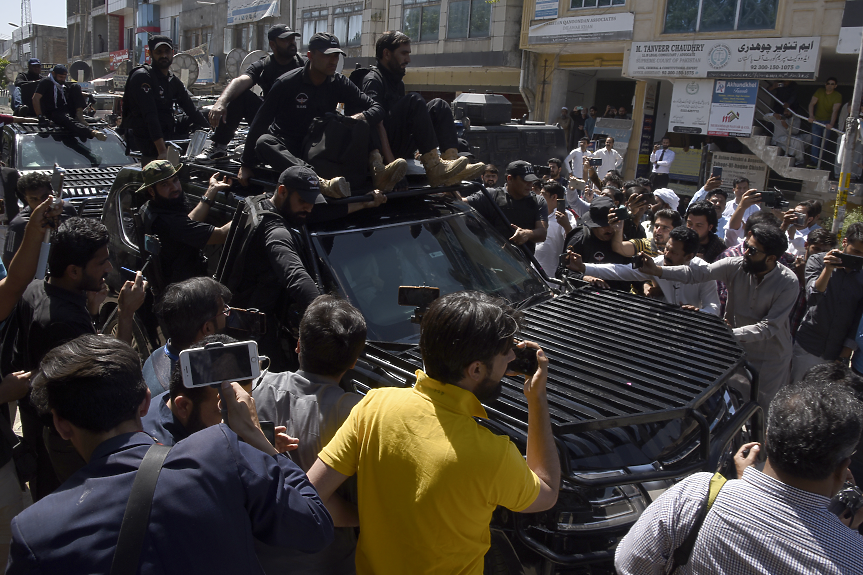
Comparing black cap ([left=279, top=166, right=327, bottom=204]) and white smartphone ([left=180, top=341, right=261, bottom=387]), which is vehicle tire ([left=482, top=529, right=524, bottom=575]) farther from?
black cap ([left=279, top=166, right=327, bottom=204])

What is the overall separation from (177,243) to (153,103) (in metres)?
3.54

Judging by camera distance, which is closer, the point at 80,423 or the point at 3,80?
the point at 80,423

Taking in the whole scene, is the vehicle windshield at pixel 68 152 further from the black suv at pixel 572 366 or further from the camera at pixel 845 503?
the camera at pixel 845 503

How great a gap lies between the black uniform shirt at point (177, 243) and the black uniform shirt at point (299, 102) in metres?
0.89

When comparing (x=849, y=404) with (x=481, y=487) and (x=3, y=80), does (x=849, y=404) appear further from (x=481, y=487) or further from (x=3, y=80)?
(x=3, y=80)

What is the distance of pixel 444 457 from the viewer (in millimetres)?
1840

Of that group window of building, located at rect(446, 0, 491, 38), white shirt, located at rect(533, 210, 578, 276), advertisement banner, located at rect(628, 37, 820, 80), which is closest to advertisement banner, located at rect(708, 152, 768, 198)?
advertisement banner, located at rect(628, 37, 820, 80)

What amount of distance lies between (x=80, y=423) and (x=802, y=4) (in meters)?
17.5

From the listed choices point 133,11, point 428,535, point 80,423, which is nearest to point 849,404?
point 428,535

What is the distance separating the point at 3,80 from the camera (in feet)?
130

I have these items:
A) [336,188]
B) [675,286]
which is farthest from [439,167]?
[675,286]

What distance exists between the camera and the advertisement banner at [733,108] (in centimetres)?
1597

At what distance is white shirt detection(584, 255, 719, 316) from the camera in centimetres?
461

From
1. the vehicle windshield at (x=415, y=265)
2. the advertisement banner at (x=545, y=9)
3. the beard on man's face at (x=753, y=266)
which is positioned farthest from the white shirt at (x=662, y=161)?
the vehicle windshield at (x=415, y=265)
